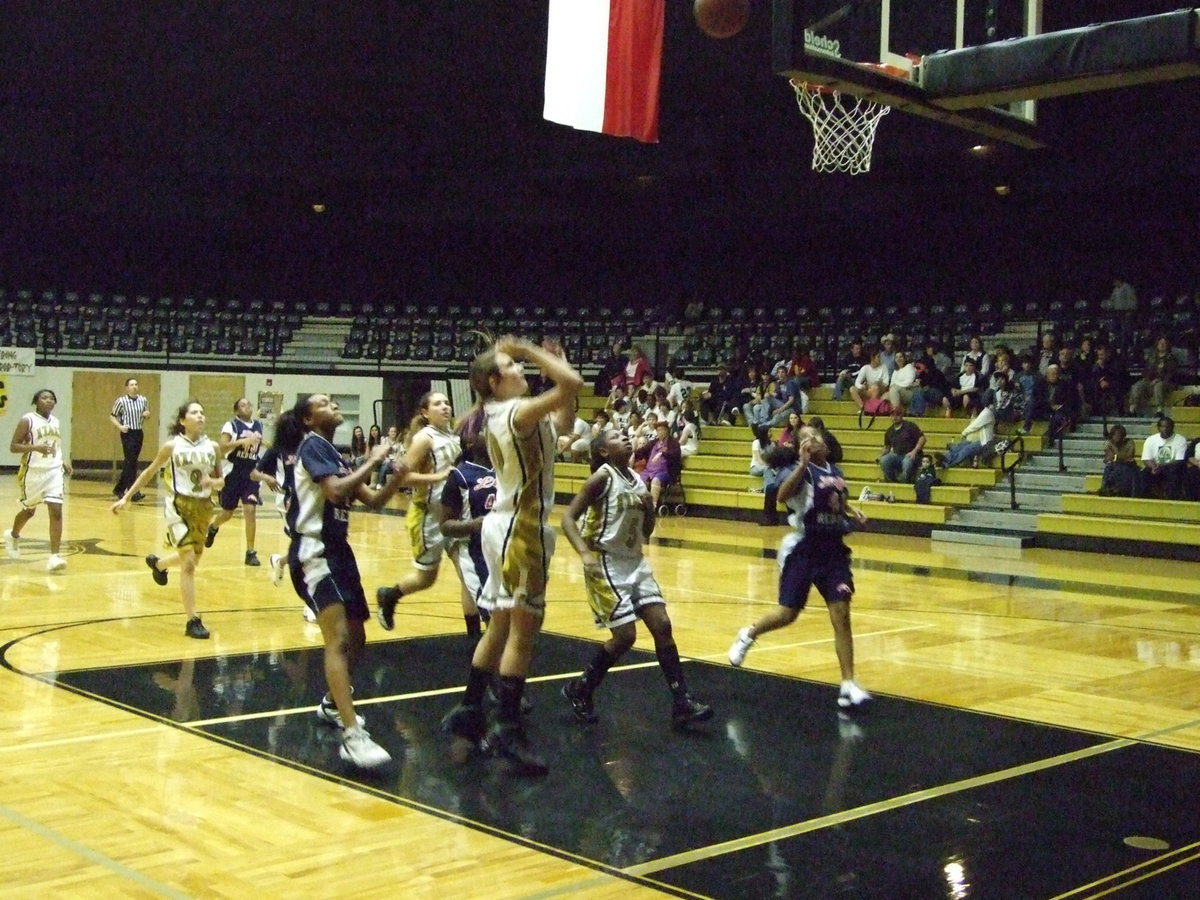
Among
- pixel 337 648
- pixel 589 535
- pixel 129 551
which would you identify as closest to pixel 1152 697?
pixel 589 535

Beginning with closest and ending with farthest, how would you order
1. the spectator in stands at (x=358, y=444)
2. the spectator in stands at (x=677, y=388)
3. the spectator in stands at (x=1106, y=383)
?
the spectator in stands at (x=1106, y=383) → the spectator in stands at (x=677, y=388) → the spectator in stands at (x=358, y=444)

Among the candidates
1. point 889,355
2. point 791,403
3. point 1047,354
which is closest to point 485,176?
point 791,403

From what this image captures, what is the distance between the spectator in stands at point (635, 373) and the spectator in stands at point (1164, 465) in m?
9.16

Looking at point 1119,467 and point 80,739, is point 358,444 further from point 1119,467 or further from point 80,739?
point 80,739

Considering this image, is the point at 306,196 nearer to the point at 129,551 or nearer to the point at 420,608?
the point at 129,551

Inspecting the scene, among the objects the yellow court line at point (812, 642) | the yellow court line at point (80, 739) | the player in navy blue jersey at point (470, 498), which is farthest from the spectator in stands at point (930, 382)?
the yellow court line at point (80, 739)

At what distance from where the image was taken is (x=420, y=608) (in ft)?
33.6

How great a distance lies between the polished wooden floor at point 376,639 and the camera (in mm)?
4211

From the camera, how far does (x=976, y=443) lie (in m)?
18.5

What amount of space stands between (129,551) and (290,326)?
16.0m

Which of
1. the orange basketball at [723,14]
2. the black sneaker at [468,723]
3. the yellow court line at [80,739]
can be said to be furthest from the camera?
the orange basketball at [723,14]

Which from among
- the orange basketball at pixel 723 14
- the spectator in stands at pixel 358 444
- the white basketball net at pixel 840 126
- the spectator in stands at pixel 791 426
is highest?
the orange basketball at pixel 723 14

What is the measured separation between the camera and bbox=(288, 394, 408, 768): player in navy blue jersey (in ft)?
17.7

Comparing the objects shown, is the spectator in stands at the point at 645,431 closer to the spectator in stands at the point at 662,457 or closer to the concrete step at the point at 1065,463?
the spectator in stands at the point at 662,457
